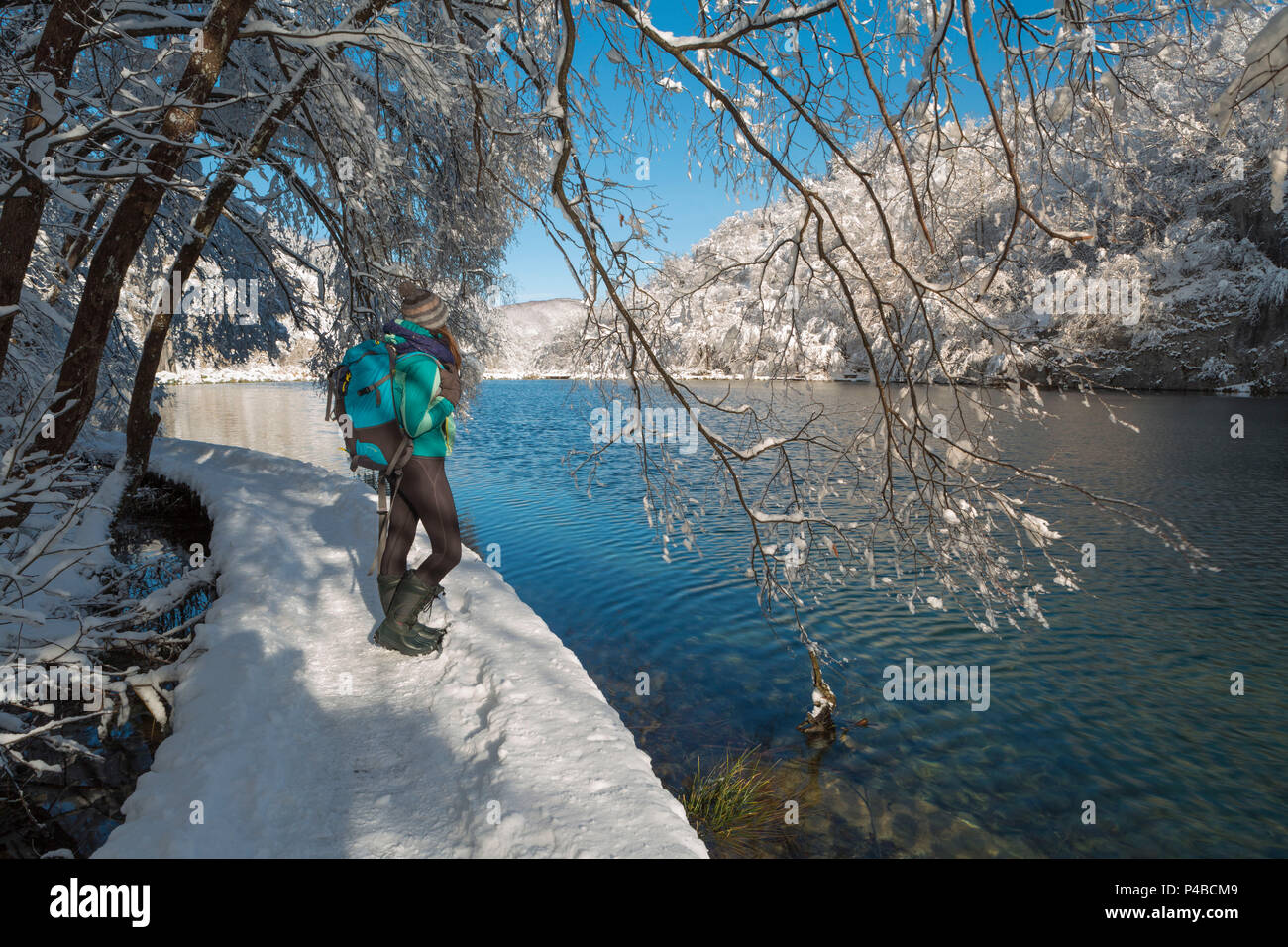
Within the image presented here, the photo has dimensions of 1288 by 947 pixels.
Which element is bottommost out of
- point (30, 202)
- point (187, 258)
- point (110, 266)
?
Result: point (110, 266)

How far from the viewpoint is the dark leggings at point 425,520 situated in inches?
142

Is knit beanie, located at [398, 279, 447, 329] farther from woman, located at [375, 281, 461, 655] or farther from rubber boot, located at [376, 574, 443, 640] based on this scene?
rubber boot, located at [376, 574, 443, 640]

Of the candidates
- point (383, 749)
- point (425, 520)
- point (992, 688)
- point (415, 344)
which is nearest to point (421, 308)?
point (415, 344)

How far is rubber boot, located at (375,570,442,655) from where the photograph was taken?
3.68 meters

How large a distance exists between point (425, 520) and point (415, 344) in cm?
105

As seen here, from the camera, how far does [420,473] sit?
359 cm


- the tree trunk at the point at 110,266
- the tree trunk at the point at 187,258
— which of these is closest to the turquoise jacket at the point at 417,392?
the tree trunk at the point at 110,266

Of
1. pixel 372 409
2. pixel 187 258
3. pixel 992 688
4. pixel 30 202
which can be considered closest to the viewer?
pixel 30 202

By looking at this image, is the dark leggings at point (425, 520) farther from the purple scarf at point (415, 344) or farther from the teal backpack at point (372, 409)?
the purple scarf at point (415, 344)

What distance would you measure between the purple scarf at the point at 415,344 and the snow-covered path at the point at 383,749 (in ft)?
5.82

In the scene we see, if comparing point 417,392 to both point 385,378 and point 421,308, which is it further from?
point 421,308

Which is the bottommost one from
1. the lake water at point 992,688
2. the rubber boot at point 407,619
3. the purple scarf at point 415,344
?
the lake water at point 992,688
